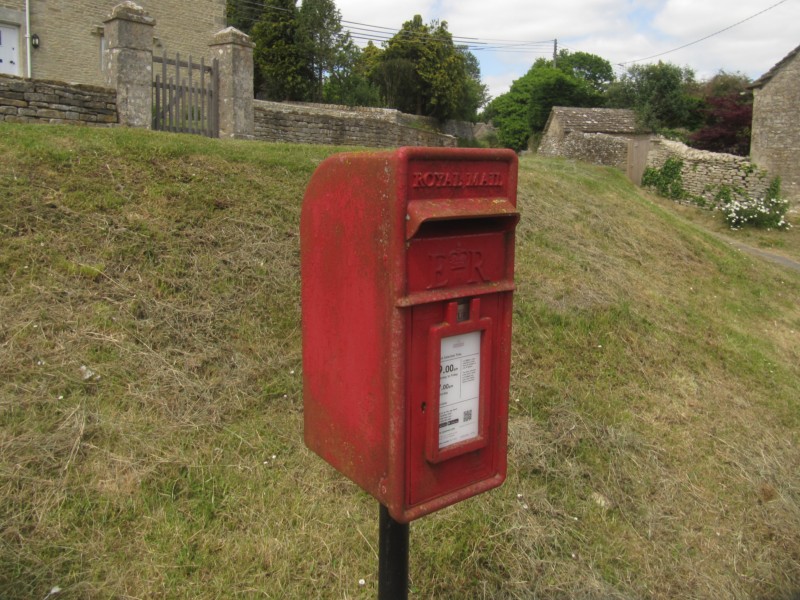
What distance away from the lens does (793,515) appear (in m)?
3.86

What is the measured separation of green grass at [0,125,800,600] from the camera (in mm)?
2875

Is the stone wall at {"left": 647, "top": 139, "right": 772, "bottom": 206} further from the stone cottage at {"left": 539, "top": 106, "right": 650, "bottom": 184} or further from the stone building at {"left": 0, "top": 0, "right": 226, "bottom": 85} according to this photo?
the stone building at {"left": 0, "top": 0, "right": 226, "bottom": 85}

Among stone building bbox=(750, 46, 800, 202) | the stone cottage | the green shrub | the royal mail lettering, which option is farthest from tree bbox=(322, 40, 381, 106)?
the royal mail lettering

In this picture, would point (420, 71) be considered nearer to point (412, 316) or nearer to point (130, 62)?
point (130, 62)

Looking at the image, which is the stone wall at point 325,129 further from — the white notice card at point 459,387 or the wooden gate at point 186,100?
the white notice card at point 459,387

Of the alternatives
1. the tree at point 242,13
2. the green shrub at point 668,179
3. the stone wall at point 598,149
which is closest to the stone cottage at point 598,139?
the stone wall at point 598,149

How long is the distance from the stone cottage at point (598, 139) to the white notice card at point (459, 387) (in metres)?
16.9

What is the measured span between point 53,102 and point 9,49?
31.5 feet

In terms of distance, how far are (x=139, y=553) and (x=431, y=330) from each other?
1842 mm

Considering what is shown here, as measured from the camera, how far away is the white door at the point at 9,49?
15.0m

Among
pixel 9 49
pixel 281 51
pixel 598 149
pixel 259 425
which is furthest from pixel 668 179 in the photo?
pixel 281 51

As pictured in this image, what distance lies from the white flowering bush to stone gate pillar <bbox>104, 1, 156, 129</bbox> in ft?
46.3

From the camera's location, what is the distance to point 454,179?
6.10ft

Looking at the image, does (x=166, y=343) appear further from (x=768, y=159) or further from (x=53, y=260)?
(x=768, y=159)
